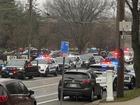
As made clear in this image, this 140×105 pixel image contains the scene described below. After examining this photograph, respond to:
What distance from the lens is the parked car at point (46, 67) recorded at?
154 feet

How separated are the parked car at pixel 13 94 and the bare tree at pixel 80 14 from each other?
6581 cm

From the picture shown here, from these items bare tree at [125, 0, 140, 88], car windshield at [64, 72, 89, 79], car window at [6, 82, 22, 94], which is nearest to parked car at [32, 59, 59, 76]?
bare tree at [125, 0, 140, 88]

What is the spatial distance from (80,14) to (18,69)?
47260mm

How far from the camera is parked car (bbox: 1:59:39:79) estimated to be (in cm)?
4041

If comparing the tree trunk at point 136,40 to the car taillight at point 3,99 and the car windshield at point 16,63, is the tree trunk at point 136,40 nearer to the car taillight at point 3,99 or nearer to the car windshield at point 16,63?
the car taillight at point 3,99

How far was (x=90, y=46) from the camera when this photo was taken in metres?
104

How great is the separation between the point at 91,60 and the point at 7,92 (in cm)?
4863

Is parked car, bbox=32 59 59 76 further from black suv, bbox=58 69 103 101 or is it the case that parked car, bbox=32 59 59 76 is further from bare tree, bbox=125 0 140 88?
black suv, bbox=58 69 103 101

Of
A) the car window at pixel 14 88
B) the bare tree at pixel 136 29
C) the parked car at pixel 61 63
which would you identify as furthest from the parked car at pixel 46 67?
Answer: the car window at pixel 14 88

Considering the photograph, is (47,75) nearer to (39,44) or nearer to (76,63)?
(76,63)

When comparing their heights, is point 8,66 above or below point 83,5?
below

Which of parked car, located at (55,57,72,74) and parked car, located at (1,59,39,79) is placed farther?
parked car, located at (55,57,72,74)

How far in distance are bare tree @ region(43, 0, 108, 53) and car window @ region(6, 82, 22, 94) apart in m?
66.1

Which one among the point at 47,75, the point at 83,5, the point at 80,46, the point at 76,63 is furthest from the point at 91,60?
the point at 83,5
